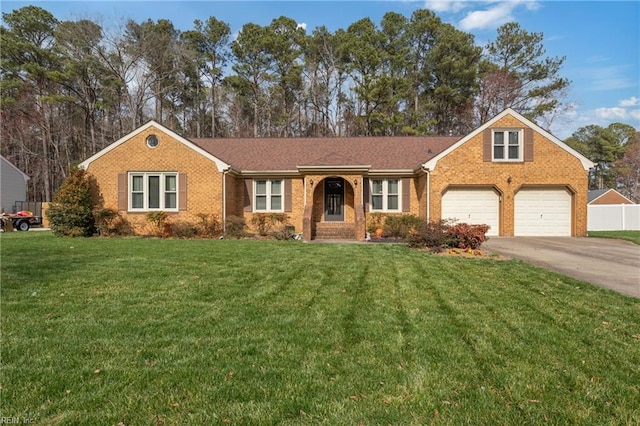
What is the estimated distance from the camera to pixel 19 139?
34562 millimetres

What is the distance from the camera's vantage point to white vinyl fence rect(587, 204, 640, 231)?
75.8 ft

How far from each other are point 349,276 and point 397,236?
32.1 ft

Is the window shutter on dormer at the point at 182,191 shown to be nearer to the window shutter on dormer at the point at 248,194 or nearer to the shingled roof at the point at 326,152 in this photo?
the shingled roof at the point at 326,152

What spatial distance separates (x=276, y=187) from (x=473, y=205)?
980cm

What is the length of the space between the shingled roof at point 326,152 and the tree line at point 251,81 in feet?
38.2

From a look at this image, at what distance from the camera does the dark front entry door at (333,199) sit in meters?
18.4

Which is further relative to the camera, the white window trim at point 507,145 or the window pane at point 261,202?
the window pane at point 261,202

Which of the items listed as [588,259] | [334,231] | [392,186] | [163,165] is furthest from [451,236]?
[163,165]

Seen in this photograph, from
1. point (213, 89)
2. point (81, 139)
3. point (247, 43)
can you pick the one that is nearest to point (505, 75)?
point (247, 43)

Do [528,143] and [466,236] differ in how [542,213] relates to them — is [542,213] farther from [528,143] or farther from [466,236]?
[466,236]

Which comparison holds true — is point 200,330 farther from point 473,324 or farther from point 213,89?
point 213,89

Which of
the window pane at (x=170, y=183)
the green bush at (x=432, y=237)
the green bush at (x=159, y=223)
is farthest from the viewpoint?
the window pane at (x=170, y=183)

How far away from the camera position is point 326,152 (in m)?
20.8

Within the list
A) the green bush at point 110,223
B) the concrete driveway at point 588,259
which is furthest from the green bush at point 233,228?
the concrete driveway at point 588,259
